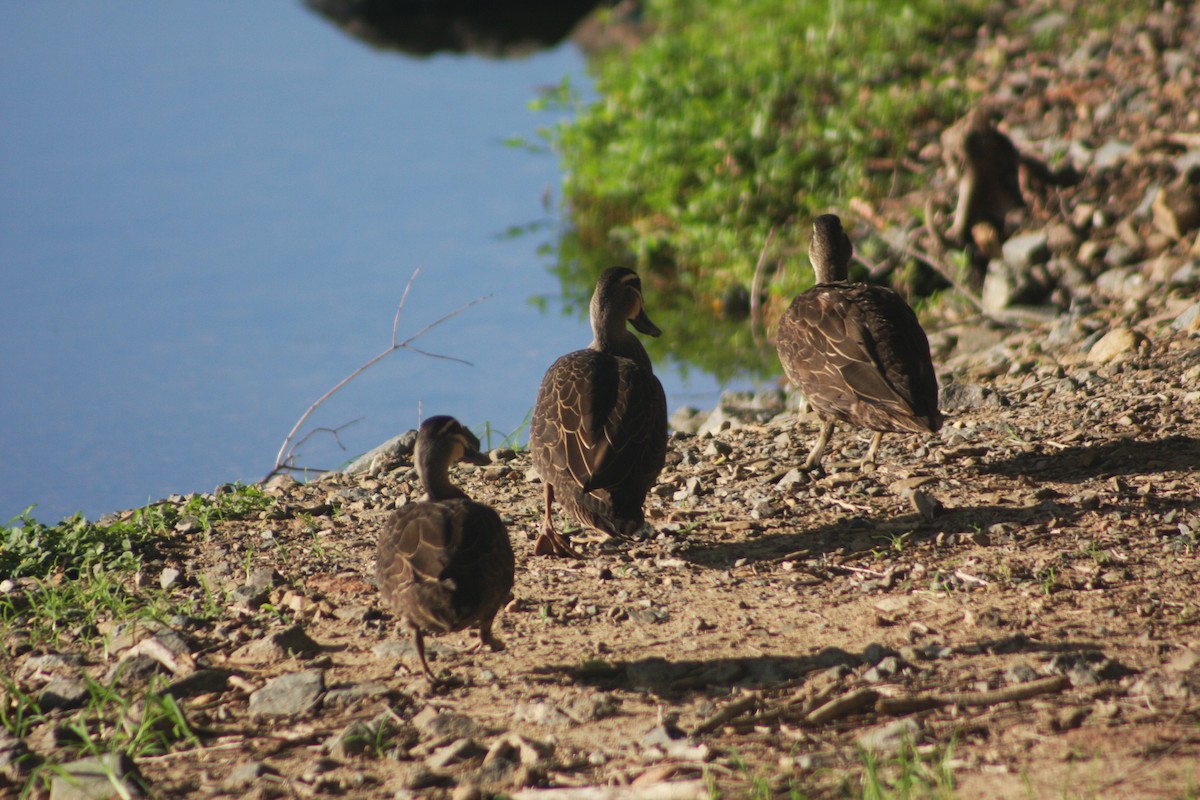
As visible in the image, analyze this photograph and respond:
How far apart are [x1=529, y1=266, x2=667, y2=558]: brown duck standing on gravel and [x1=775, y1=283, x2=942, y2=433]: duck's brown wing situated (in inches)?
37.7

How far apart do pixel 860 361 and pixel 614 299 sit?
4.98 feet

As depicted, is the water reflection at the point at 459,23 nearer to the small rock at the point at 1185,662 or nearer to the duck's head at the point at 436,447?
the duck's head at the point at 436,447

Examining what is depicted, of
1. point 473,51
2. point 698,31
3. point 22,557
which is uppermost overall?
point 473,51

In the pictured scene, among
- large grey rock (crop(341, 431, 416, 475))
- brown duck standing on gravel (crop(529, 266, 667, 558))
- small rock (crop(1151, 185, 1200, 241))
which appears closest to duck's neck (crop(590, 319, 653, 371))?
brown duck standing on gravel (crop(529, 266, 667, 558))

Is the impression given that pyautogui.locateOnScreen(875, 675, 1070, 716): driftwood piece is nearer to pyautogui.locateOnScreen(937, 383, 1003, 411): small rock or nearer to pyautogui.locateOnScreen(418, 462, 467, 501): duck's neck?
pyautogui.locateOnScreen(418, 462, 467, 501): duck's neck

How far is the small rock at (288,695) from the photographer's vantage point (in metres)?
4.49

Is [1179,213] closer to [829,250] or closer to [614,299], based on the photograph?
[829,250]

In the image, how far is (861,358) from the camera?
643cm

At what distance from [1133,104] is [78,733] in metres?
11.3

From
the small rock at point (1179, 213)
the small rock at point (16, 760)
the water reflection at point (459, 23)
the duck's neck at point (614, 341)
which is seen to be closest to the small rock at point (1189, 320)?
the small rock at point (1179, 213)

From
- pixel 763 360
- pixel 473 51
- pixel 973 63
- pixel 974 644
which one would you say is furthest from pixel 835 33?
pixel 974 644

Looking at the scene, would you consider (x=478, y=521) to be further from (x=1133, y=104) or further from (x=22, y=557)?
(x=1133, y=104)

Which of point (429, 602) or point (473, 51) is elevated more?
point (473, 51)

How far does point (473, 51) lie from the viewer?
19.5m
